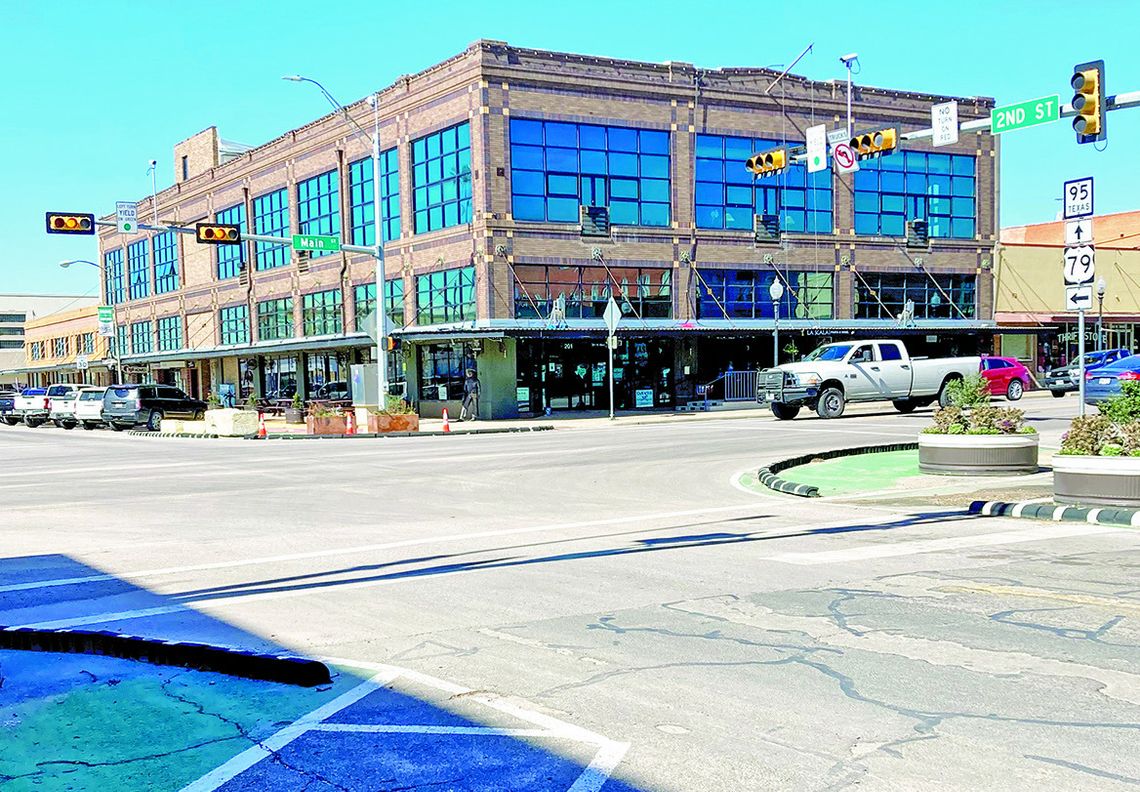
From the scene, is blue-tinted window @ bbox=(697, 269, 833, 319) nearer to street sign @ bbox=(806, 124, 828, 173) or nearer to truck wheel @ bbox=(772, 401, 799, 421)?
truck wheel @ bbox=(772, 401, 799, 421)

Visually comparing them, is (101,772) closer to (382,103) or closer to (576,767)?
(576,767)

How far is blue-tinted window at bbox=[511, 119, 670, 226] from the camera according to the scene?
38.7 meters

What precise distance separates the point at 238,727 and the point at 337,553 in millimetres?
5388

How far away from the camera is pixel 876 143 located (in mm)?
20891

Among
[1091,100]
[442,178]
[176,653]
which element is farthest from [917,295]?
[176,653]

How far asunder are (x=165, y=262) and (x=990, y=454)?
2400 inches

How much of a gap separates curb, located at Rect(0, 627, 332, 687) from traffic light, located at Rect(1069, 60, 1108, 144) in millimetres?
15041

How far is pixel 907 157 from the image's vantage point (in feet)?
154

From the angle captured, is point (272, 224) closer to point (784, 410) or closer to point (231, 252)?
point (231, 252)

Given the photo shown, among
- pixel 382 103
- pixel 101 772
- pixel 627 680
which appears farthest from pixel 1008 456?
pixel 382 103

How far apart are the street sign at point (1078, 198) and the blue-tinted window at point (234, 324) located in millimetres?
47222

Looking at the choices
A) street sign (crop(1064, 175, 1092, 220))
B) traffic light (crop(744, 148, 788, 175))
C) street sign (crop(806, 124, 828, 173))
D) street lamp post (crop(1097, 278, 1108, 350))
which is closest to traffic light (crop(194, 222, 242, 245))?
traffic light (crop(744, 148, 788, 175))

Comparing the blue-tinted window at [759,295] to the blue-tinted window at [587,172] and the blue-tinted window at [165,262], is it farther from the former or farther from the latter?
the blue-tinted window at [165,262]

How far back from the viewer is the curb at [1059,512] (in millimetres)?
11241
